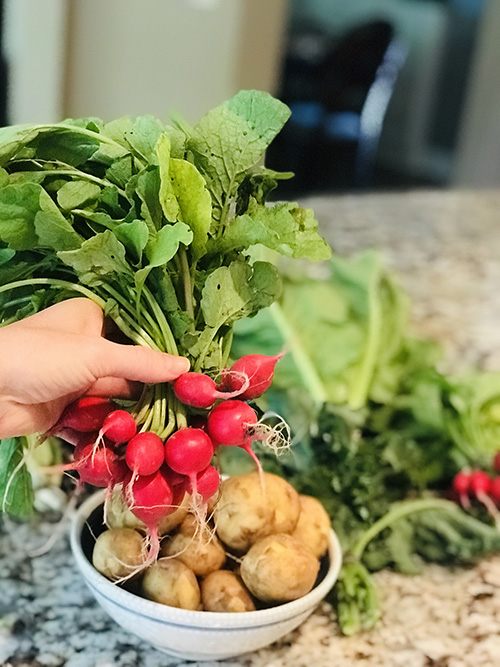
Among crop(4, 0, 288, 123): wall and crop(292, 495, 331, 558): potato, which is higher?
crop(4, 0, 288, 123): wall

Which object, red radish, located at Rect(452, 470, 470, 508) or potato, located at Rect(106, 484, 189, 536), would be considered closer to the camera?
potato, located at Rect(106, 484, 189, 536)

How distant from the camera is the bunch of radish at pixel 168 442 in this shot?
1.39 feet

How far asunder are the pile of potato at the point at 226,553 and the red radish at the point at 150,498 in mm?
30

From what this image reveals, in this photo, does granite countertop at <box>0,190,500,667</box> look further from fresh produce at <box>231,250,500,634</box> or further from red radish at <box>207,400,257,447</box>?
red radish at <box>207,400,257,447</box>

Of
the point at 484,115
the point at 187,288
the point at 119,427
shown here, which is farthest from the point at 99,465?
the point at 484,115

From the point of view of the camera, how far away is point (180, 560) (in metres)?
0.50

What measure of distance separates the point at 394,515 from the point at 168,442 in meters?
0.33

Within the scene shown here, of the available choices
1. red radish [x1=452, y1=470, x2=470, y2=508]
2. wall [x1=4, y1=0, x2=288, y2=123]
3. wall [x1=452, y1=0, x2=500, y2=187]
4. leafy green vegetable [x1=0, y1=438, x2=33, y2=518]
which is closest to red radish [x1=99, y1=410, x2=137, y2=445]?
leafy green vegetable [x1=0, y1=438, x2=33, y2=518]

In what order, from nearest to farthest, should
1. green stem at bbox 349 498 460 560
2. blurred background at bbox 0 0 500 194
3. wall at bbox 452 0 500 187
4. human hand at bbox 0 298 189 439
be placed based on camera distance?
human hand at bbox 0 298 189 439, green stem at bbox 349 498 460 560, blurred background at bbox 0 0 500 194, wall at bbox 452 0 500 187

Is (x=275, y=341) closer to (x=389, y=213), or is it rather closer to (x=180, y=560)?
(x=180, y=560)

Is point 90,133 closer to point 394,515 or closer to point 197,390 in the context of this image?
point 197,390

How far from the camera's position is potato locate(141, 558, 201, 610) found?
1.58 feet

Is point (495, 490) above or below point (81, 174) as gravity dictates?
below

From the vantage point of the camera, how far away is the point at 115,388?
1.51ft
